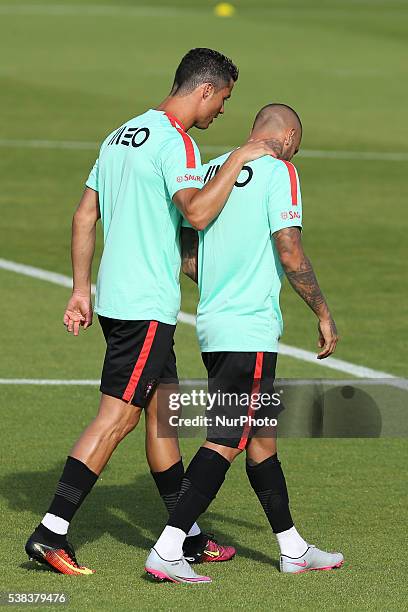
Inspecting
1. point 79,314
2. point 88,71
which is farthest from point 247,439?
point 88,71

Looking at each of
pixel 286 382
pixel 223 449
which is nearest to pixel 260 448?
pixel 223 449

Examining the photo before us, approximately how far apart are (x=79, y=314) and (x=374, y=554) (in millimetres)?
1796

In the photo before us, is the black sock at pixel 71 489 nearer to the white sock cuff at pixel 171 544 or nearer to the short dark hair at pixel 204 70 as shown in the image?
the white sock cuff at pixel 171 544

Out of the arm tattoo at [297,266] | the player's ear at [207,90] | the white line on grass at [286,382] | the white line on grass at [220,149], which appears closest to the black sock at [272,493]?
the arm tattoo at [297,266]

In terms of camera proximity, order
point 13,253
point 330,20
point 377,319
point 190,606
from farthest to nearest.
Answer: point 330,20, point 13,253, point 377,319, point 190,606

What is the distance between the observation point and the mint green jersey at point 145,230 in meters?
7.30

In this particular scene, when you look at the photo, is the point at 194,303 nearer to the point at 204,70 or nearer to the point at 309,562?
the point at 204,70

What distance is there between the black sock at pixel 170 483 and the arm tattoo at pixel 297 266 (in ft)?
3.58

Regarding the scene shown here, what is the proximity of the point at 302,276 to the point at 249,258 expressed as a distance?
0.83 ft

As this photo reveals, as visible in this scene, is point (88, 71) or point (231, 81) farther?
point (88, 71)

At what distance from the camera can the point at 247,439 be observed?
721 centimetres

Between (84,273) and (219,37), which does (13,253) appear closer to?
(84,273)

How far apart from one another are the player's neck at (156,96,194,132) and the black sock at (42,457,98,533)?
163cm

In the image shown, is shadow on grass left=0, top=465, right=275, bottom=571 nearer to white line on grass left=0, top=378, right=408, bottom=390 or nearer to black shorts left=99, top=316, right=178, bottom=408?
black shorts left=99, top=316, right=178, bottom=408
